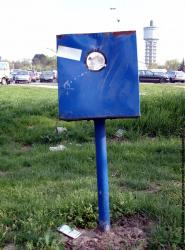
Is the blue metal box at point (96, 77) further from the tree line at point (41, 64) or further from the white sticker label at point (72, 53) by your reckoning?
the tree line at point (41, 64)

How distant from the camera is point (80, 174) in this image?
5.57 metres

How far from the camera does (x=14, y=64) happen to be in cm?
10206

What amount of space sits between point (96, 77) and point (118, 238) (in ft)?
3.86

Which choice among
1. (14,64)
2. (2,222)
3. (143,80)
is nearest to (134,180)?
(2,222)

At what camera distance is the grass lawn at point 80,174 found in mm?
3607

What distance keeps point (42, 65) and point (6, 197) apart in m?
93.7

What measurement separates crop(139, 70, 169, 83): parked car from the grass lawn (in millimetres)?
40921

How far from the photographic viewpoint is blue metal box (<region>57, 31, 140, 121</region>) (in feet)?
10.8

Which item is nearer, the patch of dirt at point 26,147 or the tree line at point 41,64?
the patch of dirt at point 26,147

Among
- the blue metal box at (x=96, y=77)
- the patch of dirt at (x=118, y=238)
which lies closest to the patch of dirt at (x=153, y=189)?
the patch of dirt at (x=118, y=238)

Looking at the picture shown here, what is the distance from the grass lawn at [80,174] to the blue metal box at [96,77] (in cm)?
87

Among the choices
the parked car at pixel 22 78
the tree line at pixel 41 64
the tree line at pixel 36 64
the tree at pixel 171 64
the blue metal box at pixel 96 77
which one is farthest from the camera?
the tree line at pixel 36 64

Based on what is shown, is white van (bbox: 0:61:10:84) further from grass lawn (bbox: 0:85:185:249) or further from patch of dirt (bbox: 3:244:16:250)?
patch of dirt (bbox: 3:244:16:250)

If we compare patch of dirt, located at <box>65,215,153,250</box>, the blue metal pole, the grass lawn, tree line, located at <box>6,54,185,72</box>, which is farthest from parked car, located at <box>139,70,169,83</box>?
the blue metal pole
